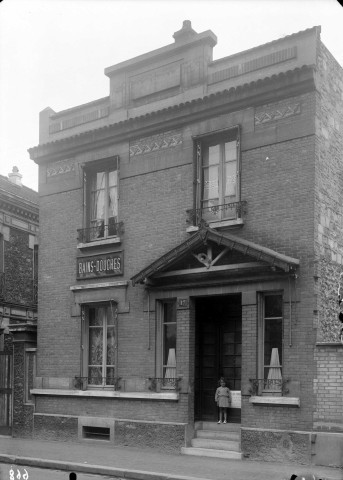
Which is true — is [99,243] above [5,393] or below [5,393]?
above

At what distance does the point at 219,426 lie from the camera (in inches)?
583

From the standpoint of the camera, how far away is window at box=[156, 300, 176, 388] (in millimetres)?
15227

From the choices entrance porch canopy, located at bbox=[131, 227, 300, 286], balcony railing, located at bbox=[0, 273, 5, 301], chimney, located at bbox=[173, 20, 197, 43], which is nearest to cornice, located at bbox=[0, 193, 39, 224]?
balcony railing, located at bbox=[0, 273, 5, 301]

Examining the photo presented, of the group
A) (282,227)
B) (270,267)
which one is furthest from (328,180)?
(270,267)

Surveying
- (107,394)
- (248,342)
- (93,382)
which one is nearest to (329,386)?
(248,342)

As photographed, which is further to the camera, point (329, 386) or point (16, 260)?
point (16, 260)

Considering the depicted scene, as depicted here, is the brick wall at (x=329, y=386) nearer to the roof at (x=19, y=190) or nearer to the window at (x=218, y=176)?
the window at (x=218, y=176)

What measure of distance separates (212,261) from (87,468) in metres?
4.88

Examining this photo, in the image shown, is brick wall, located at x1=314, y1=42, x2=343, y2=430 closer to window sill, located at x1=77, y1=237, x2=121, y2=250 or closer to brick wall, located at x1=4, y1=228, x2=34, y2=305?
window sill, located at x1=77, y1=237, x2=121, y2=250

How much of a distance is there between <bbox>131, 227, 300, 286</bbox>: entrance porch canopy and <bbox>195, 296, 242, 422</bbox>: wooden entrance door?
0.99m

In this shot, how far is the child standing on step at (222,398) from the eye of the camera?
14.7 m

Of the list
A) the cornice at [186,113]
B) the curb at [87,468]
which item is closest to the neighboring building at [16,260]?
the cornice at [186,113]

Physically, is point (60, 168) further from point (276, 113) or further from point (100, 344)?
point (276, 113)

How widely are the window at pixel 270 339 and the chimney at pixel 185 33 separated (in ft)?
21.2
